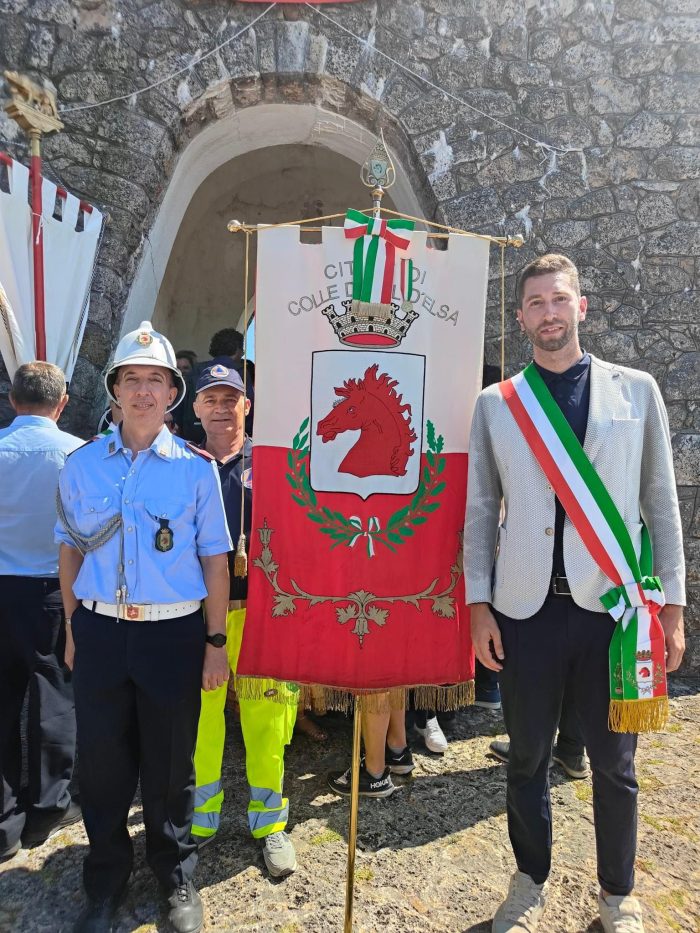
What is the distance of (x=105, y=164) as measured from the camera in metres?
4.18

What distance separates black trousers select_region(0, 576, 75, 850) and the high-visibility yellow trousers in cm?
58

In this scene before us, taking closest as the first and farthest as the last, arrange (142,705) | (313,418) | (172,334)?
(142,705) < (313,418) < (172,334)

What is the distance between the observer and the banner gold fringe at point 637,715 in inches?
69.3

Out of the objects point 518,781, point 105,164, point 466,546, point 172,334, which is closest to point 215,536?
Result: point 466,546

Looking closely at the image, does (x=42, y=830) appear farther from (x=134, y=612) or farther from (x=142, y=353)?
(x=142, y=353)

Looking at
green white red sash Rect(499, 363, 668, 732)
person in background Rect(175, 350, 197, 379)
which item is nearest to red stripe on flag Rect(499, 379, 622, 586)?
green white red sash Rect(499, 363, 668, 732)

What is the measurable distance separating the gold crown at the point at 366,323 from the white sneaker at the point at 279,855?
1873 mm

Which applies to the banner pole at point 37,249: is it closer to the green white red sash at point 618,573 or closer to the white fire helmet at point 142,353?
the white fire helmet at point 142,353

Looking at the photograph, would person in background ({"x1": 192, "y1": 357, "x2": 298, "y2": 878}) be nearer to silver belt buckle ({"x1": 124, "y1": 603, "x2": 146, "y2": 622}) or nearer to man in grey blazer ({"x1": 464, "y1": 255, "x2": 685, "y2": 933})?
silver belt buckle ({"x1": 124, "y1": 603, "x2": 146, "y2": 622})

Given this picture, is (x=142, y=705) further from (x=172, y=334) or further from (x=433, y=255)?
(x=172, y=334)

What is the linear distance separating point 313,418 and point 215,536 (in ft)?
1.85

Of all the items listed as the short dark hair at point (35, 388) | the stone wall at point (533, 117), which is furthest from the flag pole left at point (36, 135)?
the short dark hair at point (35, 388)

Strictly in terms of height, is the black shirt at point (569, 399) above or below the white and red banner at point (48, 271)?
below

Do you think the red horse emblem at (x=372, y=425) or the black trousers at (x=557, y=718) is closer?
the black trousers at (x=557, y=718)
